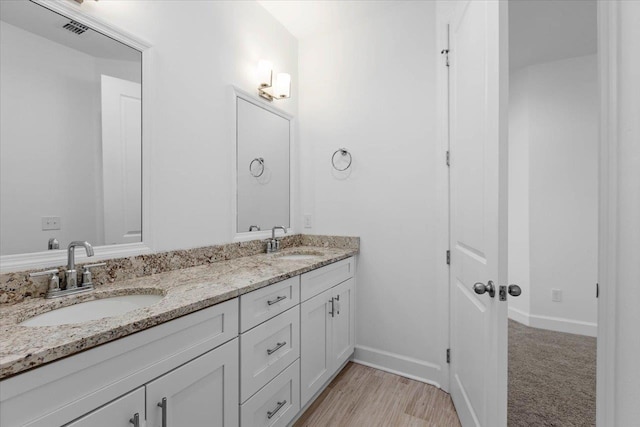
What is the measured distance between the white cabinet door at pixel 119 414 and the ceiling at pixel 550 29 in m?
3.18

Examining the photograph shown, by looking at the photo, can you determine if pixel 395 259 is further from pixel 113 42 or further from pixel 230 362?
pixel 113 42

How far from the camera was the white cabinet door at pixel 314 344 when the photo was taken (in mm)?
1602

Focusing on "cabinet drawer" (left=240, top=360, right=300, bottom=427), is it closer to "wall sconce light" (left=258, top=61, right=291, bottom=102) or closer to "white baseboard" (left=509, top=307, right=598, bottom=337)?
"wall sconce light" (left=258, top=61, right=291, bottom=102)

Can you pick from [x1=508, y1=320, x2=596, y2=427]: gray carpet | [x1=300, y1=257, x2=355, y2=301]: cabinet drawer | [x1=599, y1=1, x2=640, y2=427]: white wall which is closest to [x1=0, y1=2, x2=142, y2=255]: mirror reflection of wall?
[x1=300, y1=257, x2=355, y2=301]: cabinet drawer

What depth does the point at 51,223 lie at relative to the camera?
1122 mm

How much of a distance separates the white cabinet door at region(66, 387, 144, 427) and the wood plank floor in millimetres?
1058

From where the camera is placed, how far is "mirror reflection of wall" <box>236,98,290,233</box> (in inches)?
77.9

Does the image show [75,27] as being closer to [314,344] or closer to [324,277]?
[324,277]

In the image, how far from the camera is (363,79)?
7.52ft

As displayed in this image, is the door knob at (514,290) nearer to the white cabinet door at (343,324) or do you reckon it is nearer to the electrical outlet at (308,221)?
the white cabinet door at (343,324)

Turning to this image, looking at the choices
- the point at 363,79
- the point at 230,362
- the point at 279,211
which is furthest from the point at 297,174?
the point at 230,362

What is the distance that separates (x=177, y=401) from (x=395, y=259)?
5.30 feet

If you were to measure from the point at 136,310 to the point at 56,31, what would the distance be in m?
1.13

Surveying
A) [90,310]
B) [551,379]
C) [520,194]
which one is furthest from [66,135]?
[520,194]
